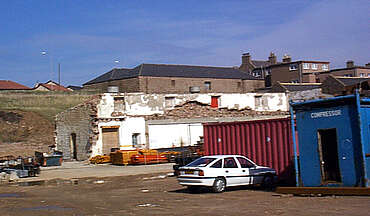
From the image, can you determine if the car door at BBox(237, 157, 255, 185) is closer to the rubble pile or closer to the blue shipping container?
the blue shipping container

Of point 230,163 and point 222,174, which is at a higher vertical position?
point 230,163

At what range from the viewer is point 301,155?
16625 millimetres

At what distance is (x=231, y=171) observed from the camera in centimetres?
1800

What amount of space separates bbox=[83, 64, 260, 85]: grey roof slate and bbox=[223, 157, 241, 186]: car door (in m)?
47.7

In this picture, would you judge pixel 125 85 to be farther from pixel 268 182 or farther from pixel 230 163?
pixel 230 163

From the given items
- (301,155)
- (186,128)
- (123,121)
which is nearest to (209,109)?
(186,128)

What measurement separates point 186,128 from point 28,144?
20439mm

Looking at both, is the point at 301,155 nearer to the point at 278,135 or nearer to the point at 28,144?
the point at 278,135

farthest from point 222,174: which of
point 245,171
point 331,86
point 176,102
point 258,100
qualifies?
point 331,86

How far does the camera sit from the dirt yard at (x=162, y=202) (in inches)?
511

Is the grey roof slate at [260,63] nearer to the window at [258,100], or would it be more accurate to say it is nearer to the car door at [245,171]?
the window at [258,100]

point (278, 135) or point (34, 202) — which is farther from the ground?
point (278, 135)

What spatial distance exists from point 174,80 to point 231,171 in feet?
164

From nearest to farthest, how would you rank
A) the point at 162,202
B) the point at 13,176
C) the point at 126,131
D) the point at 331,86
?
the point at 162,202
the point at 13,176
the point at 126,131
the point at 331,86
